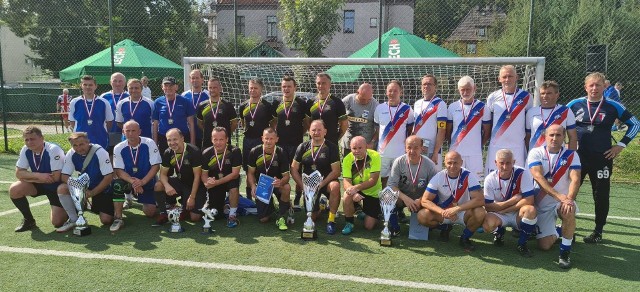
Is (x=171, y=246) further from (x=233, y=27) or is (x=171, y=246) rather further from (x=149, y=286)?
(x=233, y=27)

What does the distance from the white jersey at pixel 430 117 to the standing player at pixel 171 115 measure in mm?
2941

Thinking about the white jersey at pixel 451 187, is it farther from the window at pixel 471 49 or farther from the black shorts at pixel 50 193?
the window at pixel 471 49

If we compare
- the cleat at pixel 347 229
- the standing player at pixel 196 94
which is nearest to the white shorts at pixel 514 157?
the cleat at pixel 347 229

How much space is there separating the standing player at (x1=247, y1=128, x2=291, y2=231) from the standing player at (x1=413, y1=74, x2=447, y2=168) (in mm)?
1622

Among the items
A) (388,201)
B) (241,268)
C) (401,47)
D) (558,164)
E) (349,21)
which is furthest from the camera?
(349,21)

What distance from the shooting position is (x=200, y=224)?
5.39 meters

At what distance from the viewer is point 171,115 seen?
606cm

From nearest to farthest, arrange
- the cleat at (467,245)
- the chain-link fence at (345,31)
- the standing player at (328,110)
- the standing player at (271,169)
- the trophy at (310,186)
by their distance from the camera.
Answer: the cleat at (467,245), the trophy at (310,186), the standing player at (271,169), the standing player at (328,110), the chain-link fence at (345,31)

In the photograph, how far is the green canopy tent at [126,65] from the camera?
15227 millimetres

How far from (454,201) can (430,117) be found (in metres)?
1.09

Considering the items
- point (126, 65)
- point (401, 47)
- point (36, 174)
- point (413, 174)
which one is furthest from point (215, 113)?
point (126, 65)

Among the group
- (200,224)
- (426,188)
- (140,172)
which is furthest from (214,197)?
(426,188)

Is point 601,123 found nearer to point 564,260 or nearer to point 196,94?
point 564,260

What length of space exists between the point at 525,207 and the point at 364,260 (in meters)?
1.65
